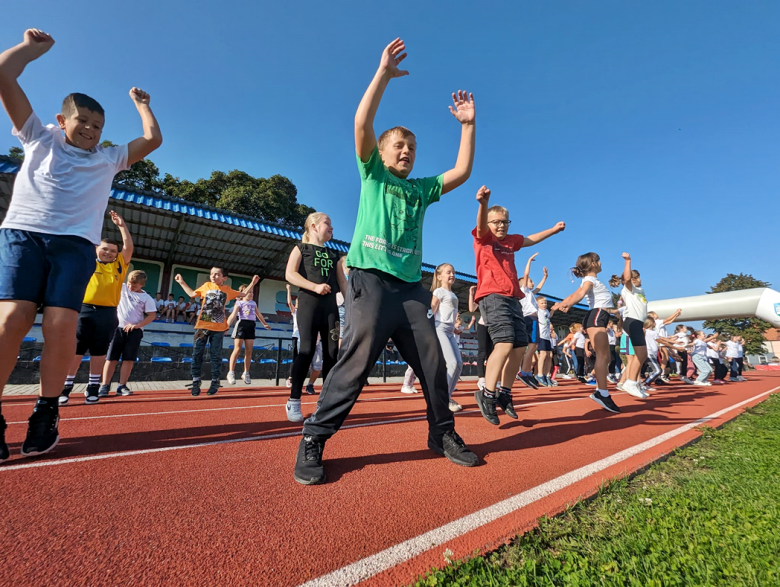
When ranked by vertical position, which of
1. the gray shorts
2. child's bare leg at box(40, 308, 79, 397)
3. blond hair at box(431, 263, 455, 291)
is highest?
blond hair at box(431, 263, 455, 291)

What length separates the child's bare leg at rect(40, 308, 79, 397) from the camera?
7.41ft

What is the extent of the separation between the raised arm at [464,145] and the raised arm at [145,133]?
2140 mm

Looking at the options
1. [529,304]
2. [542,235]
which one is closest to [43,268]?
[542,235]

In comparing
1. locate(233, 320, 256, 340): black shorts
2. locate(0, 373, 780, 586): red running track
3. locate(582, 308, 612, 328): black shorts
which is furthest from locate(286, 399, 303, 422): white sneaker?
locate(233, 320, 256, 340): black shorts

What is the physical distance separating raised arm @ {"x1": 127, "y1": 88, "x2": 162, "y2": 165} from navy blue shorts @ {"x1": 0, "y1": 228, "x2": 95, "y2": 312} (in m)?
0.76

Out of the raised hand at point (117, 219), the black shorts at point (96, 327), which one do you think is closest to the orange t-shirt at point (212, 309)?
the black shorts at point (96, 327)

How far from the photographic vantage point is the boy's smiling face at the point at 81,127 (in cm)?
245

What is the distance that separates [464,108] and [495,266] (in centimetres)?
186

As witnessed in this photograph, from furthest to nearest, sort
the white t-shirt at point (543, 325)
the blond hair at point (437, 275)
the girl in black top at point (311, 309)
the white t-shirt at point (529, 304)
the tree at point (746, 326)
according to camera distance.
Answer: the tree at point (746, 326)
the white t-shirt at point (543, 325)
the white t-shirt at point (529, 304)
the blond hair at point (437, 275)
the girl in black top at point (311, 309)

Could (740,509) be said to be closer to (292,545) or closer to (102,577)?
(292,545)

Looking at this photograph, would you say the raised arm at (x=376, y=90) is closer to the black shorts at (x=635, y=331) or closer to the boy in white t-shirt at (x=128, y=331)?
the boy in white t-shirt at (x=128, y=331)

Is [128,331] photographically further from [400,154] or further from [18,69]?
[400,154]

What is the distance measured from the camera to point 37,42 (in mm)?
2299

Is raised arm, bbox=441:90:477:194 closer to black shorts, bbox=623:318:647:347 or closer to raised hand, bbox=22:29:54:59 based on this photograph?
raised hand, bbox=22:29:54:59
